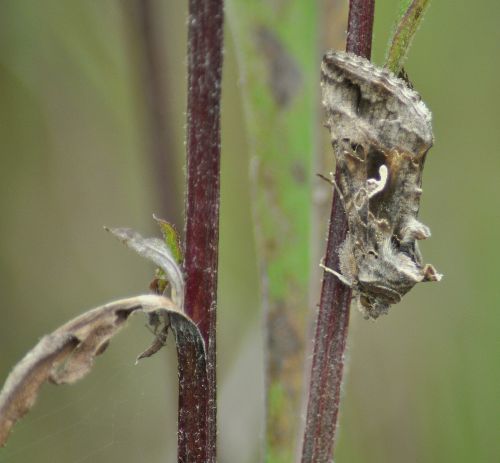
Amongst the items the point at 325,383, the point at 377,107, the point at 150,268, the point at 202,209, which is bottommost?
the point at 325,383

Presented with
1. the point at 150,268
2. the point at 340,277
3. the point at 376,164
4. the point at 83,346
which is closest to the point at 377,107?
the point at 376,164

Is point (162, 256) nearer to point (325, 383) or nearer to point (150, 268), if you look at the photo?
point (325, 383)

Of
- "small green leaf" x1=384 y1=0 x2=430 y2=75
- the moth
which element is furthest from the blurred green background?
"small green leaf" x1=384 y1=0 x2=430 y2=75

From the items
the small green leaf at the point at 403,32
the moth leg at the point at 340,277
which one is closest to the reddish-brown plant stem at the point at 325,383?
the moth leg at the point at 340,277

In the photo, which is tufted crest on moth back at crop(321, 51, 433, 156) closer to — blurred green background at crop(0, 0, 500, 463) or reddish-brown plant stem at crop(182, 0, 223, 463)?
Result: reddish-brown plant stem at crop(182, 0, 223, 463)

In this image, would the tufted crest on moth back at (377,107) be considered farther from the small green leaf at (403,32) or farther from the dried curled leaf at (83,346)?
the dried curled leaf at (83,346)

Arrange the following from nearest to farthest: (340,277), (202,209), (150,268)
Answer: (202,209) → (340,277) → (150,268)
